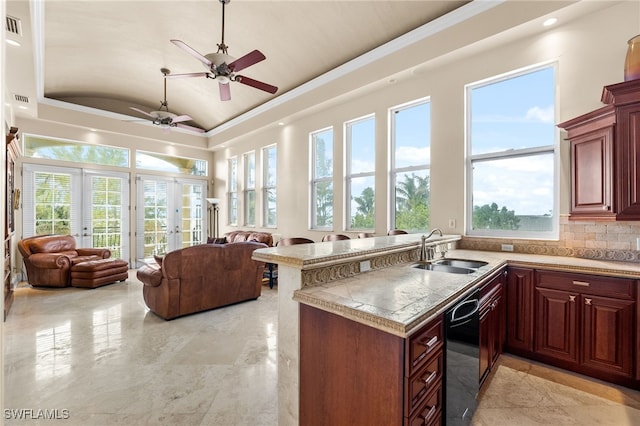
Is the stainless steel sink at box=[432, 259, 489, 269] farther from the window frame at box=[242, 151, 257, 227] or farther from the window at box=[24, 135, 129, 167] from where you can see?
the window at box=[24, 135, 129, 167]

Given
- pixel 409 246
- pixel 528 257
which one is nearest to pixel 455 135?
pixel 528 257

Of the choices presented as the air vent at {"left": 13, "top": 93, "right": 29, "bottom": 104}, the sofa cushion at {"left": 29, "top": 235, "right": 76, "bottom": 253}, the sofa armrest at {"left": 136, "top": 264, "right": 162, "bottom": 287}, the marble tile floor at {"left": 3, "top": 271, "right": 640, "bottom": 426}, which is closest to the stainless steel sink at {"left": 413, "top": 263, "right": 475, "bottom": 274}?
the marble tile floor at {"left": 3, "top": 271, "right": 640, "bottom": 426}

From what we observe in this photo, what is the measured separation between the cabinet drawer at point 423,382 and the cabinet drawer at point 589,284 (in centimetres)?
181

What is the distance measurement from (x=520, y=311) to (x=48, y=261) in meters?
7.04

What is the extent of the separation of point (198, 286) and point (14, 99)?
4.50 metres

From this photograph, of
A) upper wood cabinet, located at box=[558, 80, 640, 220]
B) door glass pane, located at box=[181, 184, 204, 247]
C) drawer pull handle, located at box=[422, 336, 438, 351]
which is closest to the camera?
drawer pull handle, located at box=[422, 336, 438, 351]

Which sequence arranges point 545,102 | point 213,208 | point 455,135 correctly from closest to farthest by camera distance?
point 545,102 < point 455,135 < point 213,208

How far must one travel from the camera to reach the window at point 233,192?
27.4 ft

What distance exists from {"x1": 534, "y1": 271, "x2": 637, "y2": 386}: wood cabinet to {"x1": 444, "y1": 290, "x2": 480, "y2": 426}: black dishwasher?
119cm

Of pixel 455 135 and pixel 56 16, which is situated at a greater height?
pixel 56 16

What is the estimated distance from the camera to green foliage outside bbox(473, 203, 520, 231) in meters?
3.61

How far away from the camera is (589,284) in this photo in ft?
8.14

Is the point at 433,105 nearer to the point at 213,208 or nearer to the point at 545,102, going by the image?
the point at 545,102

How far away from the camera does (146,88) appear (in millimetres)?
6641
